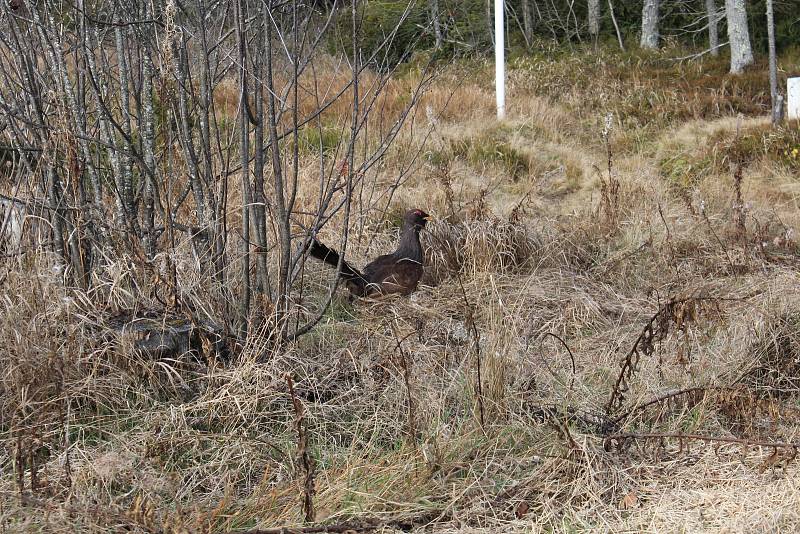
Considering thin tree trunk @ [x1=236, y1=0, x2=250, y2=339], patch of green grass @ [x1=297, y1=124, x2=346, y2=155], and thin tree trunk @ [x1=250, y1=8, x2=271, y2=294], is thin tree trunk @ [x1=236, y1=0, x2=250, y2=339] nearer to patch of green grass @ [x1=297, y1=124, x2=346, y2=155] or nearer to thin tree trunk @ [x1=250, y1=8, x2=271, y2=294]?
thin tree trunk @ [x1=250, y1=8, x2=271, y2=294]

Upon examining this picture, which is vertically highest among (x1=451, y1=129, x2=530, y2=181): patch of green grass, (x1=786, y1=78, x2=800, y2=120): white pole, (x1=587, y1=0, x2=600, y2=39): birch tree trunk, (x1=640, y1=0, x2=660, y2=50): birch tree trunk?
(x1=587, y1=0, x2=600, y2=39): birch tree trunk

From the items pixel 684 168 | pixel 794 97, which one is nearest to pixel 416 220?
pixel 684 168

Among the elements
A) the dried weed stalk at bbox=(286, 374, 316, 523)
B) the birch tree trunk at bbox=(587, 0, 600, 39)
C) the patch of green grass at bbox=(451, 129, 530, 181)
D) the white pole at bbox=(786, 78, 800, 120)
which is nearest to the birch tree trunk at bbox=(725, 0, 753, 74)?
the white pole at bbox=(786, 78, 800, 120)

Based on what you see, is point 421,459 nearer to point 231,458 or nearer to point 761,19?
point 231,458

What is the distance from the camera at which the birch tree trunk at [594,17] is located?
16.7 metres

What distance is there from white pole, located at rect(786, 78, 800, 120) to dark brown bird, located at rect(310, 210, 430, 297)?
513 centimetres

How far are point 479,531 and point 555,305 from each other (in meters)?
2.17

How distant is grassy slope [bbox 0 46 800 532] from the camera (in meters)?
2.79

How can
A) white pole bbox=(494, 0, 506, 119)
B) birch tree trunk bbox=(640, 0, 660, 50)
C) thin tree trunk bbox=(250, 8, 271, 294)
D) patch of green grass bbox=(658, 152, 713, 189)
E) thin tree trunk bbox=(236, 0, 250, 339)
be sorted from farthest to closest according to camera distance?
birch tree trunk bbox=(640, 0, 660, 50) → white pole bbox=(494, 0, 506, 119) → patch of green grass bbox=(658, 152, 713, 189) → thin tree trunk bbox=(250, 8, 271, 294) → thin tree trunk bbox=(236, 0, 250, 339)

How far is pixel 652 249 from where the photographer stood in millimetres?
5480

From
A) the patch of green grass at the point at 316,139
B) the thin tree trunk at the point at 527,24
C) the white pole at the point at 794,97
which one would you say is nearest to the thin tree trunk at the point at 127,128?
the patch of green grass at the point at 316,139

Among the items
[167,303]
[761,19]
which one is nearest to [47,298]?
[167,303]

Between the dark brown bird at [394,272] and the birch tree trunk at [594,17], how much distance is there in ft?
41.8

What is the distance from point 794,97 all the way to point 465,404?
660 cm
